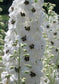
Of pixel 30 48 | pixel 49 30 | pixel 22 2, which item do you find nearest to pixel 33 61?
pixel 30 48

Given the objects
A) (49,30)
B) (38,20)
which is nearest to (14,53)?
(38,20)

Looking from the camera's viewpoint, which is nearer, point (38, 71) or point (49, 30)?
point (38, 71)

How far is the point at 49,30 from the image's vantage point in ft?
23.1

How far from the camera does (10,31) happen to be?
5289mm

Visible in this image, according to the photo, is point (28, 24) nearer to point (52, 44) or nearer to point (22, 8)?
point (22, 8)

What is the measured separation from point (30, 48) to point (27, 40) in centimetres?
13

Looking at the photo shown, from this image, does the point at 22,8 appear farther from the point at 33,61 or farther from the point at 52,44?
the point at 52,44

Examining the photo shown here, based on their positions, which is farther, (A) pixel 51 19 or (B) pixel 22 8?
(A) pixel 51 19

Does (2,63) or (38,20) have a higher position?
(38,20)

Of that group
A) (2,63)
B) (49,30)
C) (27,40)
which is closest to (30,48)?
(27,40)

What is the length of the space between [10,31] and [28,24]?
11.4 inches

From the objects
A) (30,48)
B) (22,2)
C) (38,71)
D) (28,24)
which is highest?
(22,2)

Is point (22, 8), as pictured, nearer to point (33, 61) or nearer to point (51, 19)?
point (33, 61)

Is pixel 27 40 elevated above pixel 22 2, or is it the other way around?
pixel 22 2
